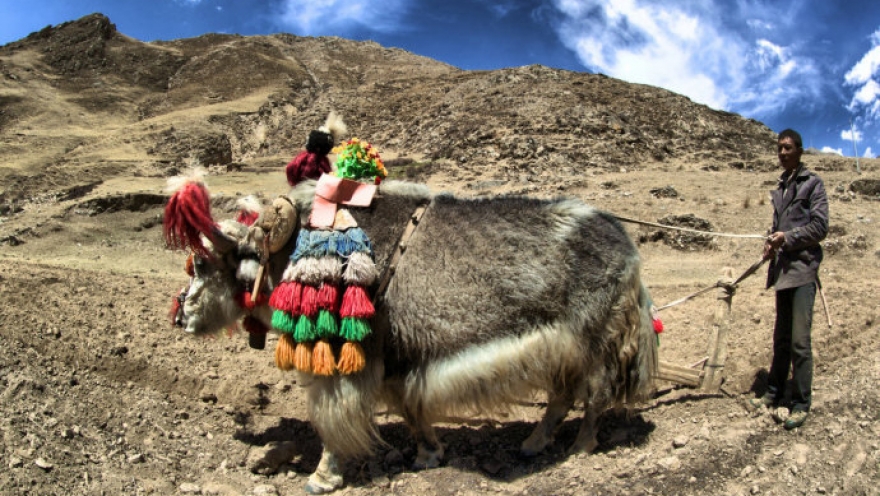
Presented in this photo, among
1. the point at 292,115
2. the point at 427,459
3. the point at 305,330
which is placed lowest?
the point at 427,459

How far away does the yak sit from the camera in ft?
11.3

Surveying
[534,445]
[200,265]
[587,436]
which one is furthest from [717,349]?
[200,265]

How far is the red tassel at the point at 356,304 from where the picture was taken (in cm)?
328

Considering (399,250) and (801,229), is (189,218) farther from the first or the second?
(801,229)

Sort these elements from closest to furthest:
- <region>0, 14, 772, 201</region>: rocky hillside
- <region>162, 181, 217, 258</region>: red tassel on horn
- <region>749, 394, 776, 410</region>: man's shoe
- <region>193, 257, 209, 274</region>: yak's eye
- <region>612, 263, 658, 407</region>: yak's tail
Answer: <region>162, 181, 217, 258</region>: red tassel on horn
<region>612, 263, 658, 407</region>: yak's tail
<region>193, 257, 209, 274</region>: yak's eye
<region>749, 394, 776, 410</region>: man's shoe
<region>0, 14, 772, 201</region>: rocky hillside

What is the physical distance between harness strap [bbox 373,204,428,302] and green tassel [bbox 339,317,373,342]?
0.26 metres

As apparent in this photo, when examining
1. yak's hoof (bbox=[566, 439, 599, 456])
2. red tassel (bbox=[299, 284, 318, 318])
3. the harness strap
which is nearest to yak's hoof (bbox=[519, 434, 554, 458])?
yak's hoof (bbox=[566, 439, 599, 456])

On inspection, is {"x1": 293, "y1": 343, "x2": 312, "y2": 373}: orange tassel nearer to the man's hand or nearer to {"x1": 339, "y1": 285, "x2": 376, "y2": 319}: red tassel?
{"x1": 339, "y1": 285, "x2": 376, "y2": 319}: red tassel

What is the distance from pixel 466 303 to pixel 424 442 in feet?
3.92

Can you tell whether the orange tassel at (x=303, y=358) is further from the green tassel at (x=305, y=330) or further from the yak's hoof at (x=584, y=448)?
the yak's hoof at (x=584, y=448)

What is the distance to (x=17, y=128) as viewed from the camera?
31.4 meters

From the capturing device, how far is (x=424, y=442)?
4.01 meters

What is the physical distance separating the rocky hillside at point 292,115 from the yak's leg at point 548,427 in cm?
1273

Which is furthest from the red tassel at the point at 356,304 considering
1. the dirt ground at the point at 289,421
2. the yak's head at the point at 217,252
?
the dirt ground at the point at 289,421
